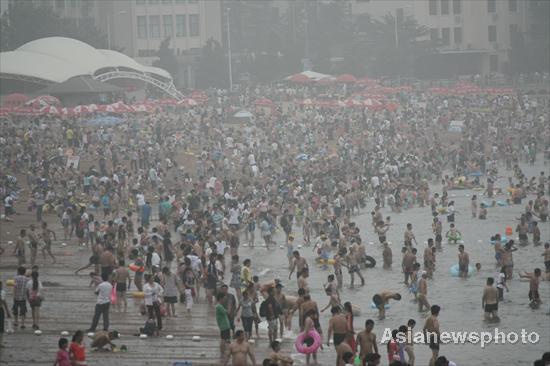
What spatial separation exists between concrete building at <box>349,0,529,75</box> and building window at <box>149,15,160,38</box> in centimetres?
2041

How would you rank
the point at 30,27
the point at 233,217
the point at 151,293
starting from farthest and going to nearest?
the point at 30,27
the point at 233,217
the point at 151,293

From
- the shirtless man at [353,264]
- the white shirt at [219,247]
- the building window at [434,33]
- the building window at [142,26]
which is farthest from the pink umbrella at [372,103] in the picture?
the building window at [142,26]

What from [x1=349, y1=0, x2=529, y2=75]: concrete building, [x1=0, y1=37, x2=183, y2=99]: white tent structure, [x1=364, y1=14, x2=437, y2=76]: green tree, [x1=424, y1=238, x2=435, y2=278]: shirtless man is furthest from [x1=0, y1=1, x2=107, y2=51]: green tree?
[x1=424, y1=238, x2=435, y2=278]: shirtless man

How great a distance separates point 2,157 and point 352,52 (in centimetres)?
4857

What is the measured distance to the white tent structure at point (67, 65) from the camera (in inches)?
2761

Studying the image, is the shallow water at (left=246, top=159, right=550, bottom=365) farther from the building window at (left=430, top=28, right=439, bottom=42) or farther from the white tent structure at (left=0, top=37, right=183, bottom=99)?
the building window at (left=430, top=28, right=439, bottom=42)

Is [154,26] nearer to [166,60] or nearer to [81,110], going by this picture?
[166,60]

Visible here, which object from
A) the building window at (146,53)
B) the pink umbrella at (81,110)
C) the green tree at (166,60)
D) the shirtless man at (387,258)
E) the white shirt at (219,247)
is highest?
the building window at (146,53)

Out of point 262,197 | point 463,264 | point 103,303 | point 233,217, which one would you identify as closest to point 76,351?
point 103,303

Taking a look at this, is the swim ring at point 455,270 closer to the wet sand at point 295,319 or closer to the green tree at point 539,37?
the wet sand at point 295,319

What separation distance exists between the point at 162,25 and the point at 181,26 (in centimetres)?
169

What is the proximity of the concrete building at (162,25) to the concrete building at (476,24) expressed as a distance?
17.0 m

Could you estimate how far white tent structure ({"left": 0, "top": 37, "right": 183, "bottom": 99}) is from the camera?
70.1 metres

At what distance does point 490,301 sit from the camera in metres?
24.8
